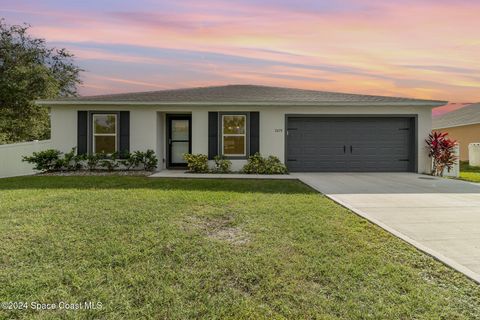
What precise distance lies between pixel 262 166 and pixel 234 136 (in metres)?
1.57

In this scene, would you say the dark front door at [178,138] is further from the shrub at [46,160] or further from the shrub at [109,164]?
the shrub at [46,160]

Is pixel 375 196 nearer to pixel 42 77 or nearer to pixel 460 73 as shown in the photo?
pixel 460 73

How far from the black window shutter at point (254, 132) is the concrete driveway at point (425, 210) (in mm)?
2807

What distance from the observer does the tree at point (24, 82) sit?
18.5 metres

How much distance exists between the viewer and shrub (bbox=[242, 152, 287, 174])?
11.5 meters

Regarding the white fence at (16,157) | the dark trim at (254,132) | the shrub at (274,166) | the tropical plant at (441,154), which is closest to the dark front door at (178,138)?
the dark trim at (254,132)

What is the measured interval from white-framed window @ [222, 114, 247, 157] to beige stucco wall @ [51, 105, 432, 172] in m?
0.33

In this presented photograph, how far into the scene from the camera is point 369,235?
14.0 feet

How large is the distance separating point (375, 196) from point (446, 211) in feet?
5.15

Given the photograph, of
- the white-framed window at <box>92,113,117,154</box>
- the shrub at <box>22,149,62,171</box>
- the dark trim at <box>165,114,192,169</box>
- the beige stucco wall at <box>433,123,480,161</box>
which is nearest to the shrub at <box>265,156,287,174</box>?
the dark trim at <box>165,114,192,169</box>

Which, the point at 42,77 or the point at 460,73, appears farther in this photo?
the point at 42,77

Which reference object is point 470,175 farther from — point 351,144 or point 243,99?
point 243,99

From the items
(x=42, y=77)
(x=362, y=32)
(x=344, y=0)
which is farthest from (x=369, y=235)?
(x=42, y=77)

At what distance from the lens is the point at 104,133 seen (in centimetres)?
1183
